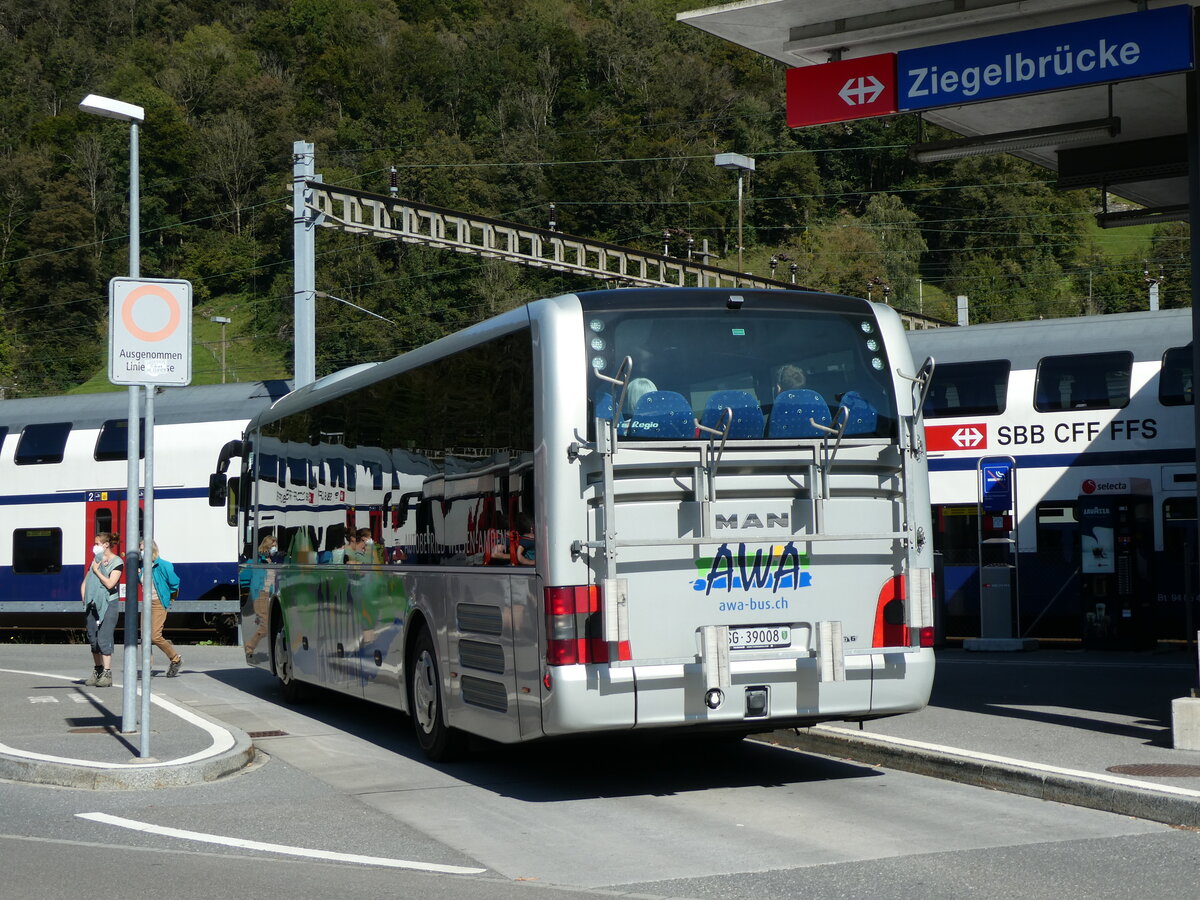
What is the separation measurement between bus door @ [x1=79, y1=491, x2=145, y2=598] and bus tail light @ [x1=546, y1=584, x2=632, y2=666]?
842 inches

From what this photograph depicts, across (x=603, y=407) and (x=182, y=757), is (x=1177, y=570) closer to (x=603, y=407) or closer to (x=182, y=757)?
(x=603, y=407)

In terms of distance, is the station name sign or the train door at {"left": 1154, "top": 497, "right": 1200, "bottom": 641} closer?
the station name sign

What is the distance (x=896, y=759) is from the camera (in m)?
10.9

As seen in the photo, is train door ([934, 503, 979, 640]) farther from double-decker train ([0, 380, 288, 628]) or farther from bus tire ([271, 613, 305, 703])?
double-decker train ([0, 380, 288, 628])

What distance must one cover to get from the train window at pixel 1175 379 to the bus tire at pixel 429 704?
1326 centimetres

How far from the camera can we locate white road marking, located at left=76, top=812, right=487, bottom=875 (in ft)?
25.9

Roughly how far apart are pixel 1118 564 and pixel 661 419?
13.8 metres

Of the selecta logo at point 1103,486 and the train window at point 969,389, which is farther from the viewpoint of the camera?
the train window at point 969,389

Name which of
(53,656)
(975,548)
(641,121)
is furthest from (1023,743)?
(641,121)

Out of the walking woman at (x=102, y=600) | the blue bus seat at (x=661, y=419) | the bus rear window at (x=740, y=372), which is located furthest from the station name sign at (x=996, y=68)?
the walking woman at (x=102, y=600)

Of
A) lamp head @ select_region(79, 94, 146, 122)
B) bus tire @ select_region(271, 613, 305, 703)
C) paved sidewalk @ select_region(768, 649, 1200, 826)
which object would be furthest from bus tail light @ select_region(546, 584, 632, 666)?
Result: bus tire @ select_region(271, 613, 305, 703)

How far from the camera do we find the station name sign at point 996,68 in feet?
36.2

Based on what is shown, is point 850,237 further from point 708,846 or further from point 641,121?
point 708,846

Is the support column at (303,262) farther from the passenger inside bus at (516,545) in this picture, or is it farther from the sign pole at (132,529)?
the passenger inside bus at (516,545)
